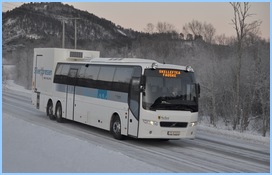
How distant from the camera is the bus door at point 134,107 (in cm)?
1608

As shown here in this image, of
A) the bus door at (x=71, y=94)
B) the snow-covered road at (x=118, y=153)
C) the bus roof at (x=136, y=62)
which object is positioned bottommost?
the snow-covered road at (x=118, y=153)

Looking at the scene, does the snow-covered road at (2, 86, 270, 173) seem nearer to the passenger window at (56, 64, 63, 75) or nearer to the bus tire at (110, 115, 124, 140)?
the bus tire at (110, 115, 124, 140)

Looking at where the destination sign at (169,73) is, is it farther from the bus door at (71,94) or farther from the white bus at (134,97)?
the bus door at (71,94)

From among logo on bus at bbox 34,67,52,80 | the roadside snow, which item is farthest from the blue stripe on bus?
the roadside snow

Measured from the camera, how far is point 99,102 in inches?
746

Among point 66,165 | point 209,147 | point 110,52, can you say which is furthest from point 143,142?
point 110,52

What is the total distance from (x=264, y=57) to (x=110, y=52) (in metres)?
39.7

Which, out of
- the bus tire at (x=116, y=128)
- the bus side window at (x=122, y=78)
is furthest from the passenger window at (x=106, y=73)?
the bus tire at (x=116, y=128)

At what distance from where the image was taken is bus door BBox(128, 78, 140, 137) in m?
16.1

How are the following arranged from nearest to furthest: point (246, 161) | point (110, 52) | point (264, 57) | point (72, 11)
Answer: point (246, 161) < point (264, 57) < point (72, 11) < point (110, 52)

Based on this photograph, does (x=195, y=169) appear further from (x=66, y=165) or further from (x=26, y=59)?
(x=26, y=59)

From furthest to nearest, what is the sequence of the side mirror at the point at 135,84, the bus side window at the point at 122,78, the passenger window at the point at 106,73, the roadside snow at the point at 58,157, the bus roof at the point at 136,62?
the passenger window at the point at 106,73, the bus side window at the point at 122,78, the bus roof at the point at 136,62, the side mirror at the point at 135,84, the roadside snow at the point at 58,157

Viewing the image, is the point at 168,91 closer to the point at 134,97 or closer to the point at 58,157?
the point at 134,97

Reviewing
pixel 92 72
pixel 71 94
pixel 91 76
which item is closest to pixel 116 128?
pixel 91 76
